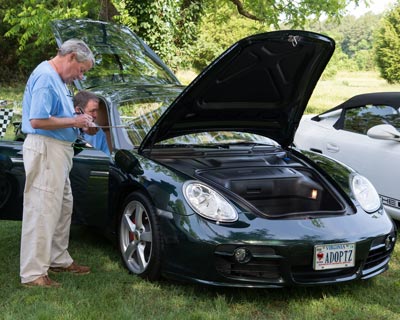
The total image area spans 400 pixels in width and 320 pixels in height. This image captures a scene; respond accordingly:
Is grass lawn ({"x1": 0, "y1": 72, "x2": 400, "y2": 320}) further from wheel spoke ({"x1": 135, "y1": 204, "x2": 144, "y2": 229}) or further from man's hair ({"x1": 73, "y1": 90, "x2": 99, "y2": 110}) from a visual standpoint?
man's hair ({"x1": 73, "y1": 90, "x2": 99, "y2": 110})

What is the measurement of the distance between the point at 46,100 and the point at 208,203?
3.92ft

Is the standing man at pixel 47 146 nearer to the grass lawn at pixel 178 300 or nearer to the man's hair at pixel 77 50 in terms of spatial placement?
the man's hair at pixel 77 50

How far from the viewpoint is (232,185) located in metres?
3.91

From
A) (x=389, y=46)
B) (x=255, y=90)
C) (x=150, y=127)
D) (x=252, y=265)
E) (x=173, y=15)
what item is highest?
(x=173, y=15)

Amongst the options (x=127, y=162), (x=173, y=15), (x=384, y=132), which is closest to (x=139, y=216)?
(x=127, y=162)

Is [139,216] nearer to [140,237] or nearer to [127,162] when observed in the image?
[140,237]

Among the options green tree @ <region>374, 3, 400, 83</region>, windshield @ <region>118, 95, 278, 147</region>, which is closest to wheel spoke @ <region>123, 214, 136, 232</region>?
windshield @ <region>118, 95, 278, 147</region>

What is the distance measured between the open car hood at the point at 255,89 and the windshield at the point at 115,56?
1.73 meters

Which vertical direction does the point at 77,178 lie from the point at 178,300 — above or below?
above

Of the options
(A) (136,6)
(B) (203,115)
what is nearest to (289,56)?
(B) (203,115)

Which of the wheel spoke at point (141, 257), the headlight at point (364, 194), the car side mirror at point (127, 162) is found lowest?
the wheel spoke at point (141, 257)

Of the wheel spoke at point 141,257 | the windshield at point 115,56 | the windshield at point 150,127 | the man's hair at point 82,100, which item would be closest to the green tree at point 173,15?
the windshield at point 115,56

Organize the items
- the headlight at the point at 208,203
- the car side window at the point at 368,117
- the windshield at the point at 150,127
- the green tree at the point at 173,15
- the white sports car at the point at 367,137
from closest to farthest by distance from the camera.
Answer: the headlight at the point at 208,203 → the windshield at the point at 150,127 → the white sports car at the point at 367,137 → the car side window at the point at 368,117 → the green tree at the point at 173,15

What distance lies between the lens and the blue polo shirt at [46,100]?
3.46 m
